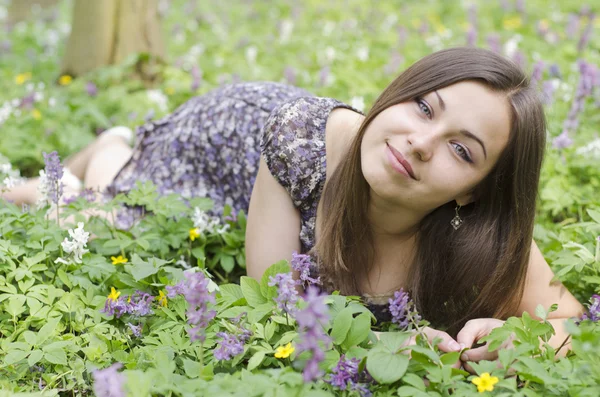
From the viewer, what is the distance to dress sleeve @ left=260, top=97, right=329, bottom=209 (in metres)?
2.73

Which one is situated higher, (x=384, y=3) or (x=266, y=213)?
(x=384, y=3)

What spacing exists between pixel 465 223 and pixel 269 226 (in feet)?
2.63

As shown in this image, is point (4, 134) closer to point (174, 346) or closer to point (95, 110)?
point (95, 110)

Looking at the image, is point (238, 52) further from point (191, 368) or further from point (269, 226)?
point (191, 368)

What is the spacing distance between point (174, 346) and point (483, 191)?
1310 millimetres

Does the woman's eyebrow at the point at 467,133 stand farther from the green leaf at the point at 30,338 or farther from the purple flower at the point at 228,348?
the green leaf at the point at 30,338

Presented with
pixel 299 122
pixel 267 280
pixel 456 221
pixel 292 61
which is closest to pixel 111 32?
pixel 292 61

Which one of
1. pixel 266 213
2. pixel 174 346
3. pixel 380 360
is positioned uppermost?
pixel 266 213

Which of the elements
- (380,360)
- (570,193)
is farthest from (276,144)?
(570,193)

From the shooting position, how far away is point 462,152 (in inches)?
93.4

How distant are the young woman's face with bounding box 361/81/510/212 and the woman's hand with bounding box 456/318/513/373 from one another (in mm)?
489

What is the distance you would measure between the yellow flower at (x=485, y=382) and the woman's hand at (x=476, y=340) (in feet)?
0.88

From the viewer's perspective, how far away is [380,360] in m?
1.88

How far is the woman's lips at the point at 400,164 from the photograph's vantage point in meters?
2.34
